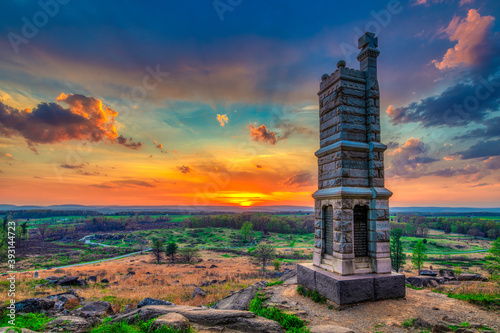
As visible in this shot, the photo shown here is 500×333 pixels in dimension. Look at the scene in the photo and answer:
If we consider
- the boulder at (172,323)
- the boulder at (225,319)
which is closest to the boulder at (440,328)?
the boulder at (225,319)

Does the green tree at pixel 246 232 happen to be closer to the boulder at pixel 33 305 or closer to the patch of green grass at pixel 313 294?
the boulder at pixel 33 305

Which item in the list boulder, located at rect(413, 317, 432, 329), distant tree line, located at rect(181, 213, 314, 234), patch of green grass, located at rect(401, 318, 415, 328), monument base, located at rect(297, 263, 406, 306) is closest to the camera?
boulder, located at rect(413, 317, 432, 329)

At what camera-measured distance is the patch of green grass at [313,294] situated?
1166 centimetres

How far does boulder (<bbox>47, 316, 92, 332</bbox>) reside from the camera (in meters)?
9.18

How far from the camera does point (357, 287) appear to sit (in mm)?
11109

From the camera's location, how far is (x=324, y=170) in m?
14.2

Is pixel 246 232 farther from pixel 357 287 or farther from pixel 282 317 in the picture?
pixel 282 317

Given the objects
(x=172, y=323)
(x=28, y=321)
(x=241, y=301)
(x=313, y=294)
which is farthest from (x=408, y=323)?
(x=28, y=321)

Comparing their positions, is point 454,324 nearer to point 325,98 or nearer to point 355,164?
point 355,164

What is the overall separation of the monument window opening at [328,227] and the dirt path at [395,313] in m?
2.87

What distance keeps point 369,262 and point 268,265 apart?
1983 inches

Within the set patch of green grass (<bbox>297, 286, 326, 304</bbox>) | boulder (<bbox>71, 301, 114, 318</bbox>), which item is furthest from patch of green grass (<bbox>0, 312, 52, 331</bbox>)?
patch of green grass (<bbox>297, 286, 326, 304</bbox>)

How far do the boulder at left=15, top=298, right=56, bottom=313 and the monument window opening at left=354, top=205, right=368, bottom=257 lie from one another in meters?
17.6

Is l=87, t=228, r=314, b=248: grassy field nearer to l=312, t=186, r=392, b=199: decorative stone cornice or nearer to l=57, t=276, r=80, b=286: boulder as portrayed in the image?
l=57, t=276, r=80, b=286: boulder
